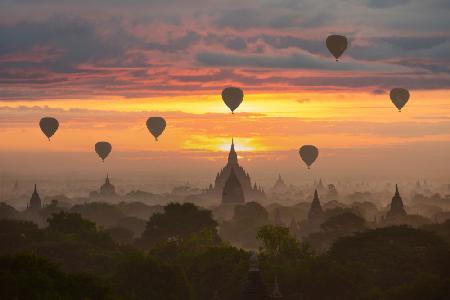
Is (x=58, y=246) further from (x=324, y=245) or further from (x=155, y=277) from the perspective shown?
(x=324, y=245)

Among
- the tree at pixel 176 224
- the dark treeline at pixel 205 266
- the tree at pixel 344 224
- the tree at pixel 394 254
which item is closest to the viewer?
the dark treeline at pixel 205 266

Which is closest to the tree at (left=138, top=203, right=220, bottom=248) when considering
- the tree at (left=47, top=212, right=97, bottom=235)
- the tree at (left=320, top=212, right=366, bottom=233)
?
the tree at (left=47, top=212, right=97, bottom=235)

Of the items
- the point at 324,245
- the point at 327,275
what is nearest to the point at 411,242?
the point at 327,275

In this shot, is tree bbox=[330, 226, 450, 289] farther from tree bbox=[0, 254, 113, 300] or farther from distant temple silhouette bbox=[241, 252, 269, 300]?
tree bbox=[0, 254, 113, 300]

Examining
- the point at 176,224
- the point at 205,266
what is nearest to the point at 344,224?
the point at 176,224

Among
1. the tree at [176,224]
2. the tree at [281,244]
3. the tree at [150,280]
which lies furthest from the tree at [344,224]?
the tree at [150,280]

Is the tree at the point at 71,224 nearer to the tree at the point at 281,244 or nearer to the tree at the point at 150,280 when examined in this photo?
the tree at the point at 281,244
